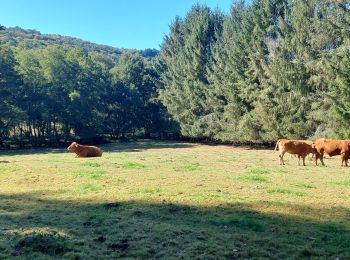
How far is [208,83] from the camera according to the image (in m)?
53.4

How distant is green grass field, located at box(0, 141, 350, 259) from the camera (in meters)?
6.87

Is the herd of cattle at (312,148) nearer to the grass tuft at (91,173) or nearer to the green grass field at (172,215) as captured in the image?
the green grass field at (172,215)

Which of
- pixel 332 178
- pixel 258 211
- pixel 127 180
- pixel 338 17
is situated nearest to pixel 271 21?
pixel 338 17

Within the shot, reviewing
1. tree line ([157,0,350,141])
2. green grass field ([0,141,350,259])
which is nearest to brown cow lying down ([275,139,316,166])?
green grass field ([0,141,350,259])

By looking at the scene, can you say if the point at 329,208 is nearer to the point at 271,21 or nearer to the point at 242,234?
the point at 242,234

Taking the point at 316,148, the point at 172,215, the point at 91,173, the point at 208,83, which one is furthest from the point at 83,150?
the point at 208,83

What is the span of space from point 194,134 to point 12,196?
4004 cm

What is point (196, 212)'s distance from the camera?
9.76m

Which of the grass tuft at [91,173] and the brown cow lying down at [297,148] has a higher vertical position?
the brown cow lying down at [297,148]

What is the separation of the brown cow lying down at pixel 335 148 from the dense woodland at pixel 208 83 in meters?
9.77

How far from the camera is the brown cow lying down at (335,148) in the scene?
21062mm

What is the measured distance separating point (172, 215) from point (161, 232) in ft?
5.56

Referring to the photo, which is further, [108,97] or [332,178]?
[108,97]

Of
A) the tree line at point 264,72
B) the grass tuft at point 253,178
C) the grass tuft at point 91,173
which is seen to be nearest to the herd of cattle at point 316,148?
the grass tuft at point 253,178
